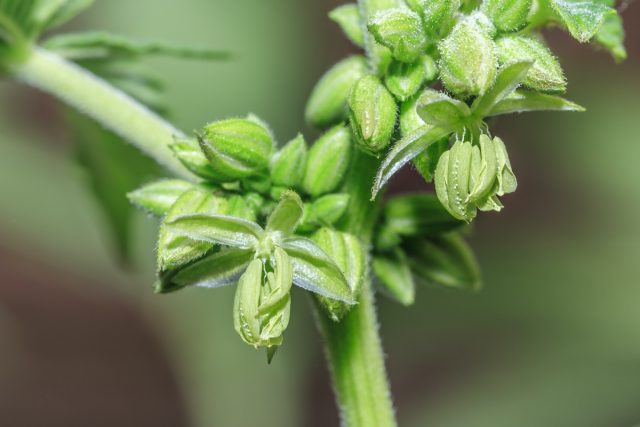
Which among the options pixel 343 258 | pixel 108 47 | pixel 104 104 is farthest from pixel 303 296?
pixel 343 258

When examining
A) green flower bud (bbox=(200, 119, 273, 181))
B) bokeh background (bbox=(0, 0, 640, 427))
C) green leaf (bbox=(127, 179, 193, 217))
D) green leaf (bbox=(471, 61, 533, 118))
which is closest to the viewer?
green leaf (bbox=(471, 61, 533, 118))

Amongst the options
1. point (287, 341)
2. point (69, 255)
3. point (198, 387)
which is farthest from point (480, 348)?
point (69, 255)

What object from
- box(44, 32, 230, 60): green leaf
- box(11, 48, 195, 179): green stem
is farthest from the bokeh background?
box(11, 48, 195, 179): green stem

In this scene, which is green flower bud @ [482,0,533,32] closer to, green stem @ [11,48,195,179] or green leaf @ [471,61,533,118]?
green leaf @ [471,61,533,118]

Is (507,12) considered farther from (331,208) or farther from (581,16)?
(331,208)

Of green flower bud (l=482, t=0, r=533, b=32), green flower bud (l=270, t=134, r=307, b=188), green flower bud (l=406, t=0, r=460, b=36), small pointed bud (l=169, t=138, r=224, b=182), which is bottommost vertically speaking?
green flower bud (l=270, t=134, r=307, b=188)
